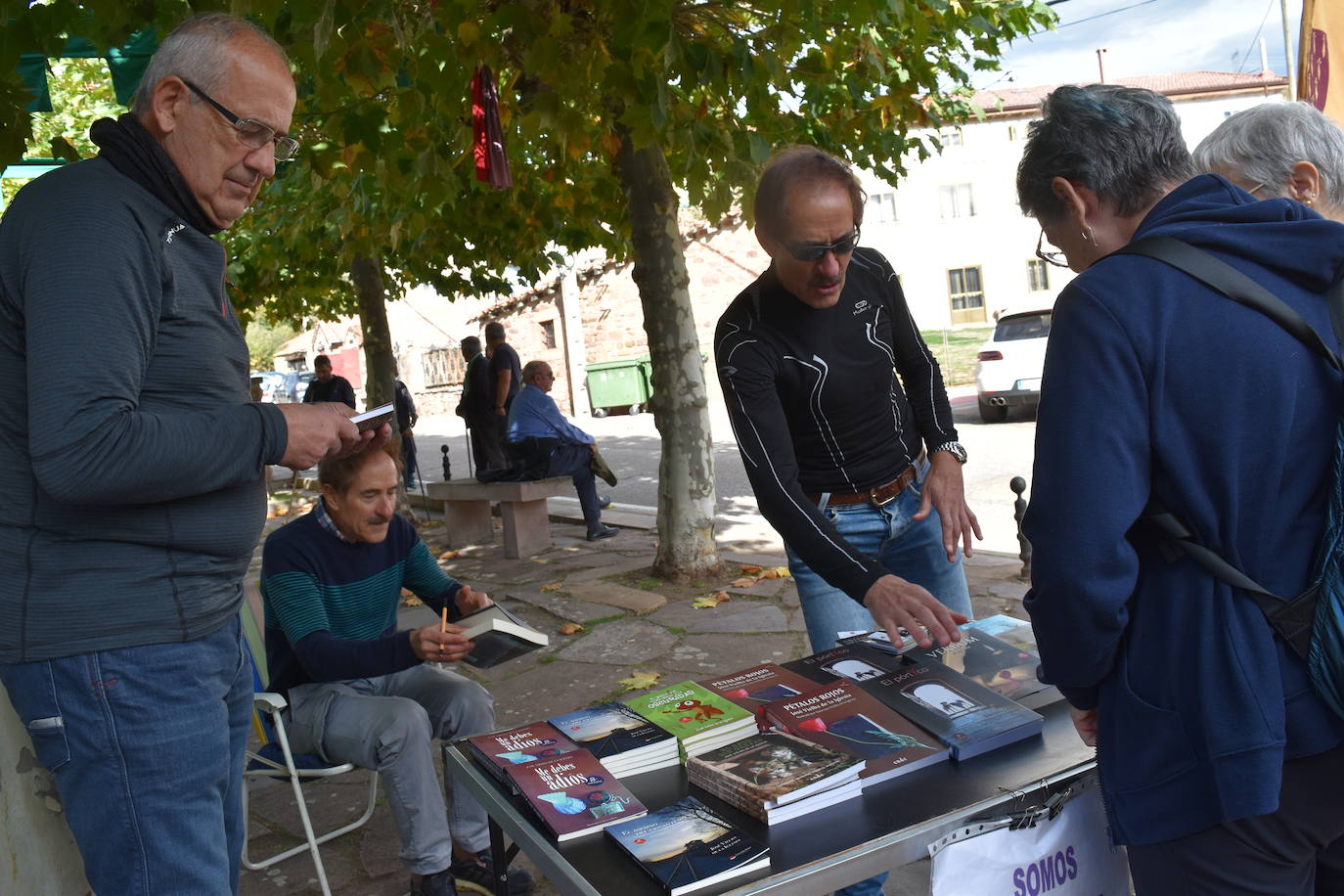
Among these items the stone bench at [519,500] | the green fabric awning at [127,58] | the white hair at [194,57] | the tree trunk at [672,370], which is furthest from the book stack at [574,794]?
the stone bench at [519,500]

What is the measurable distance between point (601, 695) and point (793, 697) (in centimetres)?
307

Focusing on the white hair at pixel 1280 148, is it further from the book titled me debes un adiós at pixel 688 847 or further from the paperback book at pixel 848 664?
the book titled me debes un adiós at pixel 688 847

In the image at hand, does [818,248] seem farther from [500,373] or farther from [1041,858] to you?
[500,373]

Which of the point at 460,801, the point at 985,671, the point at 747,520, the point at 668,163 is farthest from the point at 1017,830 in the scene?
the point at 747,520

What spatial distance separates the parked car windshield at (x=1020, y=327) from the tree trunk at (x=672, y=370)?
31.6 feet

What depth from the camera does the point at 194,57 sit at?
1.85 metres

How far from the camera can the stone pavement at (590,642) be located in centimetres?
362

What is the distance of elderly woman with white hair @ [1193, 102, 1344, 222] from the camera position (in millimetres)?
2096

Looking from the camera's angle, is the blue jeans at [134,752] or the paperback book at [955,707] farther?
the paperback book at [955,707]

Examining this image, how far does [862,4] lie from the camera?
14.7 feet

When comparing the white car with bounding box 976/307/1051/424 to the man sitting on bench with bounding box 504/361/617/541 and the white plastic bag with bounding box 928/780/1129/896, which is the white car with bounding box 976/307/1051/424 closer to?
the man sitting on bench with bounding box 504/361/617/541

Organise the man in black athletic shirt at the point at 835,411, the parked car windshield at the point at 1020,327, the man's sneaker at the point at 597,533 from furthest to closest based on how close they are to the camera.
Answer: the parked car windshield at the point at 1020,327, the man's sneaker at the point at 597,533, the man in black athletic shirt at the point at 835,411

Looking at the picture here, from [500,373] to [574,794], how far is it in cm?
1125

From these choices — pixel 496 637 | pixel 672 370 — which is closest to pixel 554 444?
pixel 672 370
